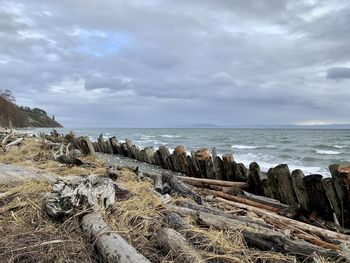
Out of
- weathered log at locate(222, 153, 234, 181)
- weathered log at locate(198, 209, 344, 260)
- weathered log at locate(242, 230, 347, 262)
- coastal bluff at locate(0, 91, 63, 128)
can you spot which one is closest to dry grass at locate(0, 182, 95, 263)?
weathered log at locate(198, 209, 344, 260)

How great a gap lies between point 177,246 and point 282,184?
4334mm

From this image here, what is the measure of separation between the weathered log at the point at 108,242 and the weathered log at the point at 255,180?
4774mm

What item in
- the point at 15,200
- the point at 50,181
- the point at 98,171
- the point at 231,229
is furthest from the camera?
the point at 98,171

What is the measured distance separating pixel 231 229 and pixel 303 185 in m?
2.98

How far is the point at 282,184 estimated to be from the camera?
293 inches

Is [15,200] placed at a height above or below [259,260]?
above

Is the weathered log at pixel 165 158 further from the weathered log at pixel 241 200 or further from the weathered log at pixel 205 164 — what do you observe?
the weathered log at pixel 241 200

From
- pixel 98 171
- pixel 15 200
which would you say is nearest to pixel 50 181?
pixel 15 200

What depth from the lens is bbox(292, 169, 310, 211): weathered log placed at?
22.5 feet

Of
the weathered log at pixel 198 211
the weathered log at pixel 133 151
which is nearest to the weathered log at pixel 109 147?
the weathered log at pixel 133 151

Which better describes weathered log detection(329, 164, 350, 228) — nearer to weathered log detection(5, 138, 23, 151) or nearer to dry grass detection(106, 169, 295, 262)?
dry grass detection(106, 169, 295, 262)

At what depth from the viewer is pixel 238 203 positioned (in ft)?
22.4

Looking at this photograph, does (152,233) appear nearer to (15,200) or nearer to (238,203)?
(15,200)

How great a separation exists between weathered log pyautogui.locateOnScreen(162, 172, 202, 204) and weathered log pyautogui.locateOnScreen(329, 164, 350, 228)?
230 cm
